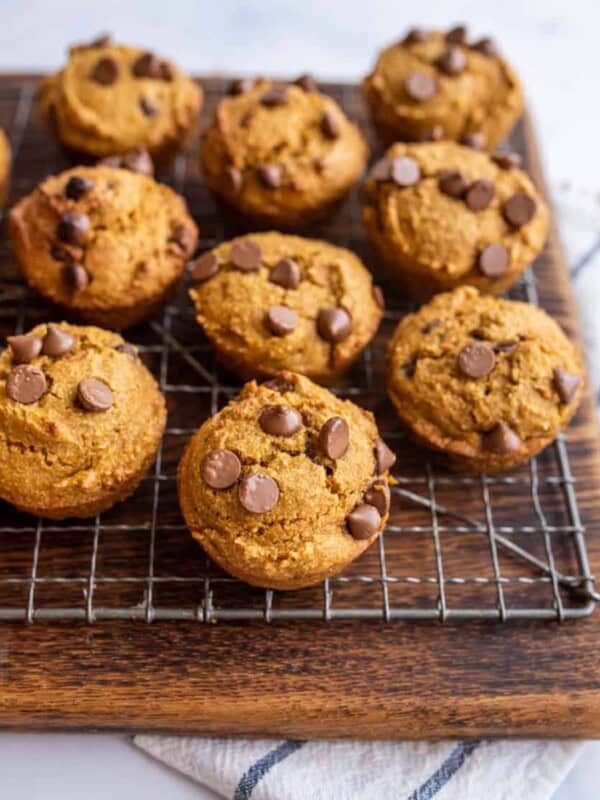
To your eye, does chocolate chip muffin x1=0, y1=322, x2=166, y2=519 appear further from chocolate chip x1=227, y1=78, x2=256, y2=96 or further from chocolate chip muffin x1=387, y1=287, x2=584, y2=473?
chocolate chip x1=227, y1=78, x2=256, y2=96

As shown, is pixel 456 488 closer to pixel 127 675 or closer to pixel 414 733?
pixel 414 733

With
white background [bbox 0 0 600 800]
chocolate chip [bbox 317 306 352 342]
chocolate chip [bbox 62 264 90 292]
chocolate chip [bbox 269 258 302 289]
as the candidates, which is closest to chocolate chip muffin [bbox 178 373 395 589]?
chocolate chip [bbox 317 306 352 342]

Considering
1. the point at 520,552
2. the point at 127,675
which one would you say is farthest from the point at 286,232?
the point at 127,675

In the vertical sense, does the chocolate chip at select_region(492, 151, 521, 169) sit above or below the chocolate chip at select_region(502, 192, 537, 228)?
above

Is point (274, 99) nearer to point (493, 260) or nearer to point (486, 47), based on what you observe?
point (486, 47)

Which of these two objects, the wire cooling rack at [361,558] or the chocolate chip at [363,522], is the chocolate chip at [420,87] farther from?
the chocolate chip at [363,522]

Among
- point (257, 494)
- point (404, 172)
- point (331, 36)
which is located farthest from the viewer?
point (331, 36)

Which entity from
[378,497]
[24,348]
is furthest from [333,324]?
[24,348]
